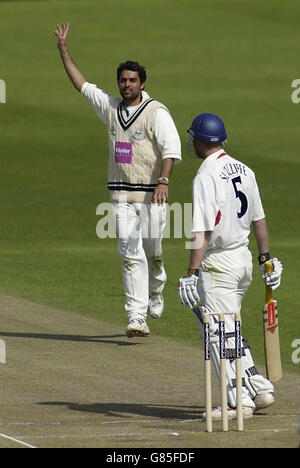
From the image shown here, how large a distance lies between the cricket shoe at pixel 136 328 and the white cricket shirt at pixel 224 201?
3.04 meters

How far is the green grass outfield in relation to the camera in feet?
52.7

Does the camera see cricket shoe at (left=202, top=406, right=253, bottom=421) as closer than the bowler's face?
Yes

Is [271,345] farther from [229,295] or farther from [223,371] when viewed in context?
[223,371]

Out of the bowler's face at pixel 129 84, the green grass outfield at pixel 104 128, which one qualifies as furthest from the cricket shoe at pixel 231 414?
the bowler's face at pixel 129 84

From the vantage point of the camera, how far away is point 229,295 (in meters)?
10.1

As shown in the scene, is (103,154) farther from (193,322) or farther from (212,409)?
(212,409)

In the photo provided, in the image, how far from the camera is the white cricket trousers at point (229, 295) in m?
9.95

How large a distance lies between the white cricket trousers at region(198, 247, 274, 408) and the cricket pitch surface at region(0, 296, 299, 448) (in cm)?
22

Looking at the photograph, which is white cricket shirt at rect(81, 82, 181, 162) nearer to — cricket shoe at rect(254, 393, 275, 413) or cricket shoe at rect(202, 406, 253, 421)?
cricket shoe at rect(254, 393, 275, 413)

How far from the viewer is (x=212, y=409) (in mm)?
10008

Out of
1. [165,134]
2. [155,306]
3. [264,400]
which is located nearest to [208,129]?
[264,400]

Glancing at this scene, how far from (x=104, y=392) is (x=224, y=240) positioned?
5.52 ft

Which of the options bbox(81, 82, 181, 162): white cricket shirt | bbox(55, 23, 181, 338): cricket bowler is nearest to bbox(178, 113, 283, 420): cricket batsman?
bbox(81, 82, 181, 162): white cricket shirt

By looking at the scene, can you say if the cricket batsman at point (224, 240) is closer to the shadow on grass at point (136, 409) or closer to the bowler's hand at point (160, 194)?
the shadow on grass at point (136, 409)
